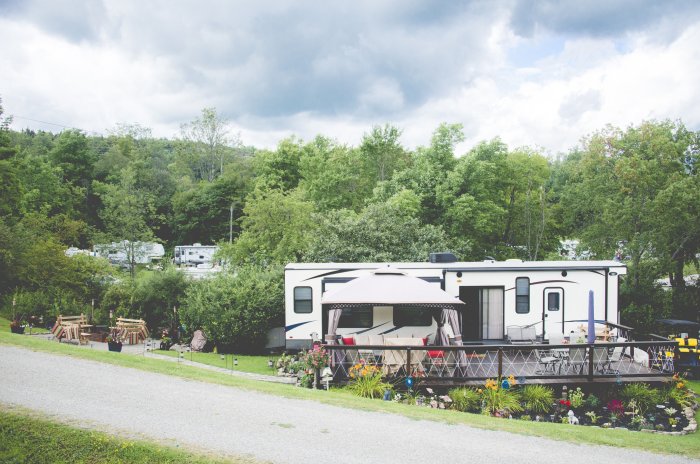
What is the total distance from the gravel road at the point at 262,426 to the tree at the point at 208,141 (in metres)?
50.7

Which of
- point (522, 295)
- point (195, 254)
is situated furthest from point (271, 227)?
point (195, 254)

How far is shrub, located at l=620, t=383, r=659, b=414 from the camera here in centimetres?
1183

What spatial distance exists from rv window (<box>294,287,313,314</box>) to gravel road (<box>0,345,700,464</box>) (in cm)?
611

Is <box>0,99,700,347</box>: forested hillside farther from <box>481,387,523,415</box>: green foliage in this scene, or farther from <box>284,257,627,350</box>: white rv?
<box>481,387,523,415</box>: green foliage

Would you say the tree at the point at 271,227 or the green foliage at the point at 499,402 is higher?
the tree at the point at 271,227

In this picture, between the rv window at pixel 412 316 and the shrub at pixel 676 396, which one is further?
the rv window at pixel 412 316

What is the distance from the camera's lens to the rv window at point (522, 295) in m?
16.0

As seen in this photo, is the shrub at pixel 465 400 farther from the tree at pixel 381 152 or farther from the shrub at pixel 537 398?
the tree at pixel 381 152

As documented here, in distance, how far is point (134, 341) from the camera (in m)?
18.8

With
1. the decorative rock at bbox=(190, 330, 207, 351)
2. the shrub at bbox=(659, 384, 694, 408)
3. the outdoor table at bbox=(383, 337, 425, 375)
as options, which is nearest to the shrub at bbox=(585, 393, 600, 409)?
the shrub at bbox=(659, 384, 694, 408)

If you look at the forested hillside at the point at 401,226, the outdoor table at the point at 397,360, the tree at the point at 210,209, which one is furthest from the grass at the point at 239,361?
the tree at the point at 210,209

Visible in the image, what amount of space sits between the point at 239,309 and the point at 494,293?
8.51 meters

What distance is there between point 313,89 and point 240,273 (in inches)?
464

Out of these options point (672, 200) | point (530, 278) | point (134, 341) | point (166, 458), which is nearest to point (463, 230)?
point (672, 200)
